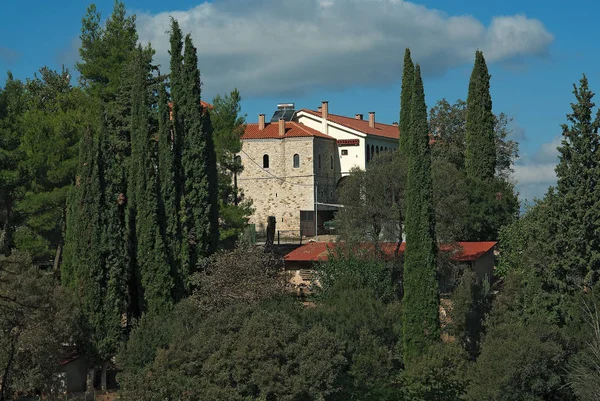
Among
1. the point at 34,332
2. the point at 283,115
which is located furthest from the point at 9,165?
the point at 283,115

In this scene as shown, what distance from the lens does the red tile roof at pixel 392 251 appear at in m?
37.8

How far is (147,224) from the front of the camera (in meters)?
29.8

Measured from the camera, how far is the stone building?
63.8 metres

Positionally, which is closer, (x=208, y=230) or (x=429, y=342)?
(x=429, y=342)

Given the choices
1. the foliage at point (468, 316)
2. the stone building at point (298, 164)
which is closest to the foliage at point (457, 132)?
the stone building at point (298, 164)

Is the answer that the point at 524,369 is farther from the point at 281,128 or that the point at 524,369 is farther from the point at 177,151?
the point at 281,128

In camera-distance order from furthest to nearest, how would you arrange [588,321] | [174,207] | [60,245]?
1. [60,245]
2. [174,207]
3. [588,321]

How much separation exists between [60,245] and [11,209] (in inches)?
135

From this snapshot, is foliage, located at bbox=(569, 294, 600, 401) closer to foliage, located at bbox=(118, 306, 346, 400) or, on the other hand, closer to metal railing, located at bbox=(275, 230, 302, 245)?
foliage, located at bbox=(118, 306, 346, 400)

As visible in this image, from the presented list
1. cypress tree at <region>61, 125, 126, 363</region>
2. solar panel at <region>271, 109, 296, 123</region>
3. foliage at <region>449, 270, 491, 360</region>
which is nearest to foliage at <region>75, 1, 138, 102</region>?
cypress tree at <region>61, 125, 126, 363</region>

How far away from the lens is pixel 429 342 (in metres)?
27.2

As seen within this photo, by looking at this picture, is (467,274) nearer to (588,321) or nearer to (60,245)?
(588,321)

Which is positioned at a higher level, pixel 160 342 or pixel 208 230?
pixel 208 230

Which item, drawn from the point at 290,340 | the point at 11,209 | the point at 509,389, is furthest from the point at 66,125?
the point at 509,389
